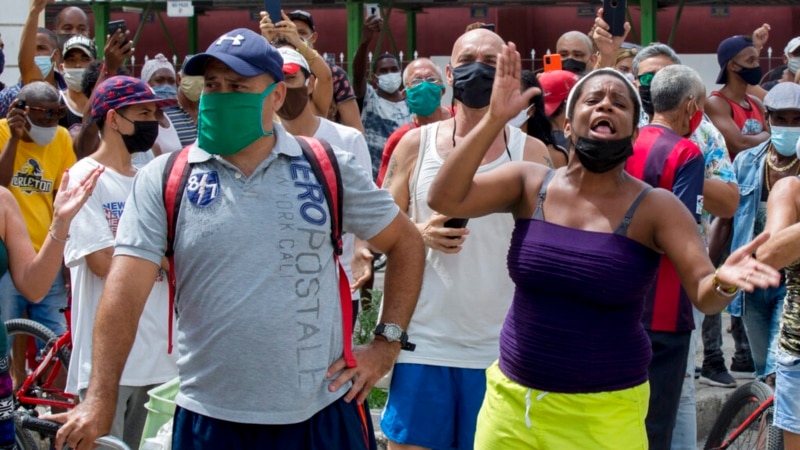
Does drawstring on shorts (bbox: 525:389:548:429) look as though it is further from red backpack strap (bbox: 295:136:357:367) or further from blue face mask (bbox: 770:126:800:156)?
blue face mask (bbox: 770:126:800:156)

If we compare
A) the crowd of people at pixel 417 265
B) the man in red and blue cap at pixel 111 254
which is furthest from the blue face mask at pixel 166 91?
the man in red and blue cap at pixel 111 254

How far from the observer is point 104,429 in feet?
11.7

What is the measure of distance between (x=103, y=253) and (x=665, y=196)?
106 inches

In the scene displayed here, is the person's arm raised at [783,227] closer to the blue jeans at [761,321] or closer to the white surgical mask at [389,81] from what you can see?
the blue jeans at [761,321]

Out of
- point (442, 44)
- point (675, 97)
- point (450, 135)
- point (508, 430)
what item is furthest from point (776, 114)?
point (442, 44)

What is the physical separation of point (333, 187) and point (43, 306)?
15.0 feet

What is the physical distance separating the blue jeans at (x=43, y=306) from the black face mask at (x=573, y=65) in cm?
390

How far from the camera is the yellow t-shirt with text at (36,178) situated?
7.77m

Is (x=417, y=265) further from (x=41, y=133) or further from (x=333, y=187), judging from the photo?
(x=41, y=133)

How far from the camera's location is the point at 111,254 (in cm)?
565

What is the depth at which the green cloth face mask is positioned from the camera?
3816mm

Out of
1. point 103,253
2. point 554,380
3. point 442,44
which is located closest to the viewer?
point 554,380

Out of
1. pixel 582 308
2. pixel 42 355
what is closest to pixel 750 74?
pixel 42 355

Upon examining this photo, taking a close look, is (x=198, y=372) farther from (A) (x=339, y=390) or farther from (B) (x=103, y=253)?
(B) (x=103, y=253)
